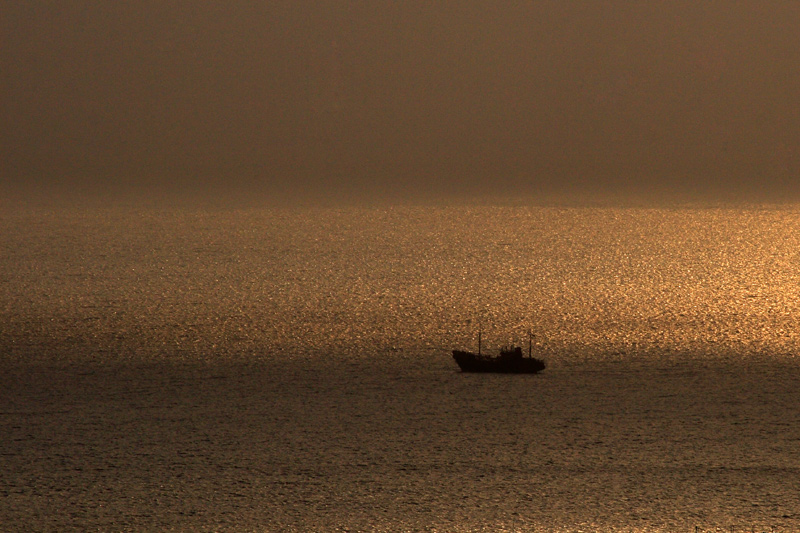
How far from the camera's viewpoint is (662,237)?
951cm

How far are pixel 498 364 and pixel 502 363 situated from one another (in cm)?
2

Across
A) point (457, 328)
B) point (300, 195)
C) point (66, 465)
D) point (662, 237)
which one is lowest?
point (66, 465)

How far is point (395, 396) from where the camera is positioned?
319 cm

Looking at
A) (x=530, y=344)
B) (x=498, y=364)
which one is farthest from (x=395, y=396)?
(x=530, y=344)

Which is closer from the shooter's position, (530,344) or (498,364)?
(498,364)

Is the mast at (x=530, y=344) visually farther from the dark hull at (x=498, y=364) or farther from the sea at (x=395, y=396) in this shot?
A: the dark hull at (x=498, y=364)

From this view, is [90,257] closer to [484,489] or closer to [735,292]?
[735,292]

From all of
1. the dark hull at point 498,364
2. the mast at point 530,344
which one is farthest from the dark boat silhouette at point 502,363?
the mast at point 530,344

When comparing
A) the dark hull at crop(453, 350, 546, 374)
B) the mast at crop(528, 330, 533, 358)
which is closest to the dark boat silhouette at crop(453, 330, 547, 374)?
the dark hull at crop(453, 350, 546, 374)

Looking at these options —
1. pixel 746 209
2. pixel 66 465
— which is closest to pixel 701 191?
pixel 746 209

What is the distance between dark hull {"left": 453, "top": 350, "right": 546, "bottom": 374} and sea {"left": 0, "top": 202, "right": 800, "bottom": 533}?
55mm

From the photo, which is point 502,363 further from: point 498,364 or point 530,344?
point 530,344

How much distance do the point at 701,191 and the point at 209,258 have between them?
46.3ft

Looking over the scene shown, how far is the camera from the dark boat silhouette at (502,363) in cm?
355
